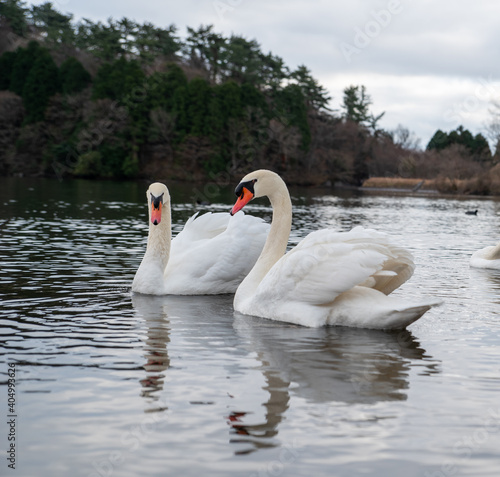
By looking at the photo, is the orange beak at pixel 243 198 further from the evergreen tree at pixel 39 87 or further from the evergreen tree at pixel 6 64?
the evergreen tree at pixel 6 64

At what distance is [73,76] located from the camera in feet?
256

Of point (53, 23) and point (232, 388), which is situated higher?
point (53, 23)

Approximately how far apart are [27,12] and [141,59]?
95.8 ft

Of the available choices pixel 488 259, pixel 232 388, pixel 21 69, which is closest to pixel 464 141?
pixel 21 69

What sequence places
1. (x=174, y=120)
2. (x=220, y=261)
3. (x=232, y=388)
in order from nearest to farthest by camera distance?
(x=232, y=388) → (x=220, y=261) → (x=174, y=120)

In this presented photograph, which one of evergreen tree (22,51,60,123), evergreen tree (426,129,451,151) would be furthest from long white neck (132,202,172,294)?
evergreen tree (426,129,451,151)

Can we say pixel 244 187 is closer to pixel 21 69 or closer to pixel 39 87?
pixel 39 87

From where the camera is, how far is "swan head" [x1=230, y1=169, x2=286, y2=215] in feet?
29.5

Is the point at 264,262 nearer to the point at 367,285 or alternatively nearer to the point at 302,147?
the point at 367,285

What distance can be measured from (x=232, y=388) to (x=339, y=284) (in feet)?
6.73

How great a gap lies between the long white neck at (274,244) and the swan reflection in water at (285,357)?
36 centimetres

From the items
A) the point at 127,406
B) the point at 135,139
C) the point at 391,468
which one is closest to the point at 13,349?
the point at 127,406

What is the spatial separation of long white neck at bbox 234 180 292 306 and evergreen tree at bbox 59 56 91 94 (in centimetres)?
7121

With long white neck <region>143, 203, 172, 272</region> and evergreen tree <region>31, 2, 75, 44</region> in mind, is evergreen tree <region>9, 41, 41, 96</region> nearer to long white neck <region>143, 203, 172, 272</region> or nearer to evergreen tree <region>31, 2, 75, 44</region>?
evergreen tree <region>31, 2, 75, 44</region>
